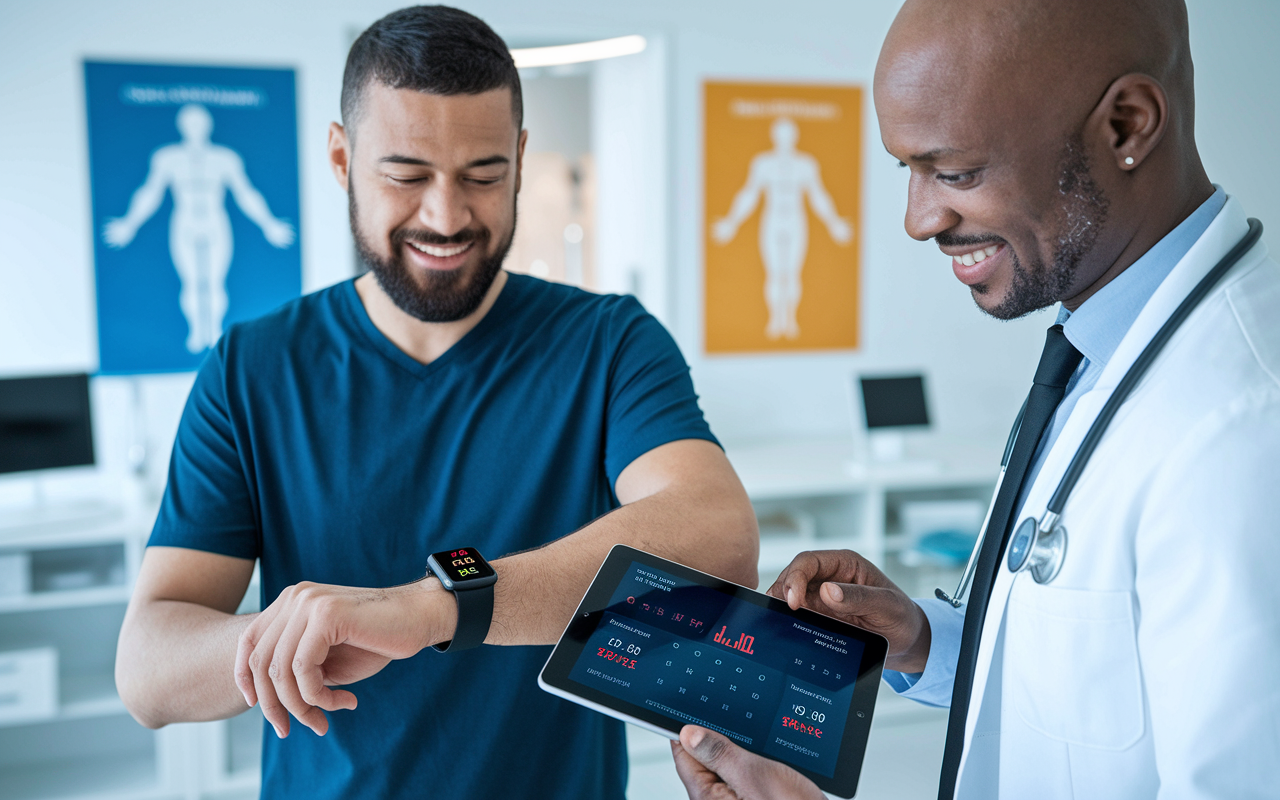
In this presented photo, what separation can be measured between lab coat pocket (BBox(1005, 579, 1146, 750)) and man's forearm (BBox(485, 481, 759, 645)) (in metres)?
0.35

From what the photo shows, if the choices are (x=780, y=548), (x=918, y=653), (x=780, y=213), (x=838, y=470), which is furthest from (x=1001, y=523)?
(x=780, y=213)

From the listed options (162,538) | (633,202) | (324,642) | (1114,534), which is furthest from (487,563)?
(633,202)

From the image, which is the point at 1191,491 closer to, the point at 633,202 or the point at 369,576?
the point at 369,576

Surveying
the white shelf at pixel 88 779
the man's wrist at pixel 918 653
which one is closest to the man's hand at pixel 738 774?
the man's wrist at pixel 918 653

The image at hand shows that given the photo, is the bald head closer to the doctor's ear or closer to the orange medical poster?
the doctor's ear

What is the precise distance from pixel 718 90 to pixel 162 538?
289cm

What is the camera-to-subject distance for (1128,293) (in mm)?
900

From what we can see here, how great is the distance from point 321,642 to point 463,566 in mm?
169

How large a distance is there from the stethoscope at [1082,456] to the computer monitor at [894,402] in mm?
2597

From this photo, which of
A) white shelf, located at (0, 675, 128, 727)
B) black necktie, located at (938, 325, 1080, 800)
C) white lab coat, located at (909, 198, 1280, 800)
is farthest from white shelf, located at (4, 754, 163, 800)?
white lab coat, located at (909, 198, 1280, 800)

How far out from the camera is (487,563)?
973mm

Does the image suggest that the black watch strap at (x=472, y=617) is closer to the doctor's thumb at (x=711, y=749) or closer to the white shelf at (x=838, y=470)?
the doctor's thumb at (x=711, y=749)

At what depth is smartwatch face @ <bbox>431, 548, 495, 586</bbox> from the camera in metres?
0.93

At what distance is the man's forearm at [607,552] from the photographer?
968 mm
